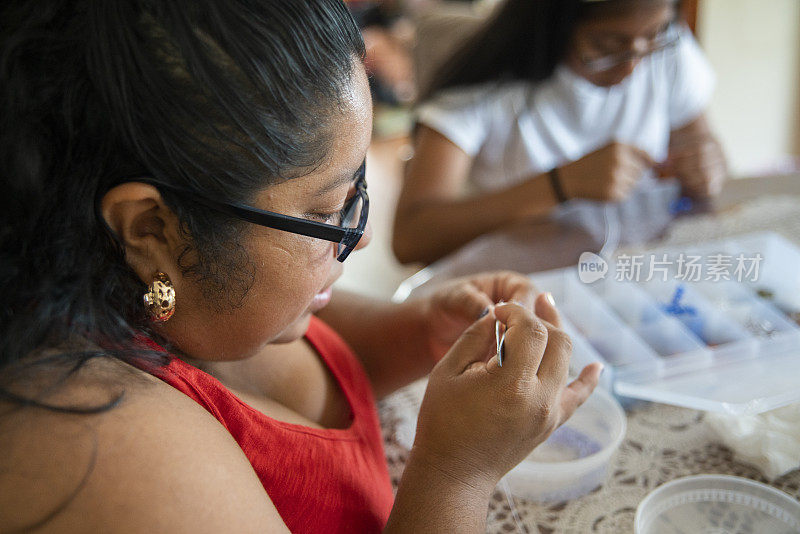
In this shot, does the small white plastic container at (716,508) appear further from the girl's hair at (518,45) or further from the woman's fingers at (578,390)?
the girl's hair at (518,45)

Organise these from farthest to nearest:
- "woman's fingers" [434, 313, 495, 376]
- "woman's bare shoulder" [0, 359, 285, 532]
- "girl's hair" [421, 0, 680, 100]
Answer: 1. "girl's hair" [421, 0, 680, 100]
2. "woman's fingers" [434, 313, 495, 376]
3. "woman's bare shoulder" [0, 359, 285, 532]

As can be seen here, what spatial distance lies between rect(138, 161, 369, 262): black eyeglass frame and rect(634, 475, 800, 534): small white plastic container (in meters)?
0.41

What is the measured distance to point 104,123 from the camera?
500 mm

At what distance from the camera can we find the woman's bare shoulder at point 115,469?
447 mm

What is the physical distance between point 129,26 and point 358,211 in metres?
0.27

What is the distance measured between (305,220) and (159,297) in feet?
0.48

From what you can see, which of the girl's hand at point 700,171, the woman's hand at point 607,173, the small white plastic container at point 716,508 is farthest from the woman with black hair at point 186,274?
the girl's hand at point 700,171

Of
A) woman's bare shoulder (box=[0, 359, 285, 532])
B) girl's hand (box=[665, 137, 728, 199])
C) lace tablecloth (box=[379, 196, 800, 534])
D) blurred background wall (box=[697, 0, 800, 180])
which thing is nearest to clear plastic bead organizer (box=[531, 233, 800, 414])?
lace tablecloth (box=[379, 196, 800, 534])

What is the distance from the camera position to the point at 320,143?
56cm

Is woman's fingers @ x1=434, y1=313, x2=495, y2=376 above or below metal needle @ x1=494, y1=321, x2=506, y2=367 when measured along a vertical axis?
below

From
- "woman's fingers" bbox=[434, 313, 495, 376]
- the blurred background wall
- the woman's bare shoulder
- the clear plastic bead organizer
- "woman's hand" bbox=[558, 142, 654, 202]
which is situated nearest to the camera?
the woman's bare shoulder

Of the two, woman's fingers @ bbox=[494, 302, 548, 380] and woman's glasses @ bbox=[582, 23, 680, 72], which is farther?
woman's glasses @ bbox=[582, 23, 680, 72]

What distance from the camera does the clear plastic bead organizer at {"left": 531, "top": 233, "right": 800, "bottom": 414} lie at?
792mm

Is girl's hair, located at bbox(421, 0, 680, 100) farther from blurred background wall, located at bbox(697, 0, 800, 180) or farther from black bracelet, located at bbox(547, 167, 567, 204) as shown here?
blurred background wall, located at bbox(697, 0, 800, 180)
